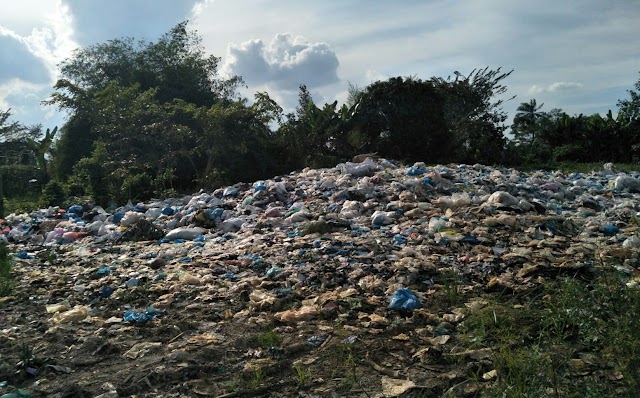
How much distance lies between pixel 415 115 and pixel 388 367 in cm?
1092

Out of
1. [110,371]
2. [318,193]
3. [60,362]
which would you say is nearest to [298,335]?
[110,371]

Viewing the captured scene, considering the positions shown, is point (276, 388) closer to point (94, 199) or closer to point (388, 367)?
point (388, 367)

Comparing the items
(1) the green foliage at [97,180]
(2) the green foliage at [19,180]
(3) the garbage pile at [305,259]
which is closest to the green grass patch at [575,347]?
(3) the garbage pile at [305,259]

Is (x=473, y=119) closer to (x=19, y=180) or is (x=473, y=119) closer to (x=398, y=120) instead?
(x=398, y=120)

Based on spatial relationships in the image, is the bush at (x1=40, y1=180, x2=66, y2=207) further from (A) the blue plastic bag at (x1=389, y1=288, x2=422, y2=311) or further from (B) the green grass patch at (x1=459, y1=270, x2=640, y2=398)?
(B) the green grass patch at (x1=459, y1=270, x2=640, y2=398)

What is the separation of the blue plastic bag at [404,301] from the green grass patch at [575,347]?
0.45 meters

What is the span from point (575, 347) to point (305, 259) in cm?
223

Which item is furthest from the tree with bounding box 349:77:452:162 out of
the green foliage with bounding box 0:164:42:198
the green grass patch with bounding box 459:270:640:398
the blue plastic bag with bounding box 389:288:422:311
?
the green grass patch with bounding box 459:270:640:398

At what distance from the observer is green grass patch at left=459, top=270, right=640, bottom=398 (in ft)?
6.81

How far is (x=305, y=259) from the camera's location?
4359mm

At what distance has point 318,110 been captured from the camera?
13289 mm

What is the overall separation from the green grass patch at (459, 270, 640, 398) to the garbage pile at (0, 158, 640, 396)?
0.36 metres

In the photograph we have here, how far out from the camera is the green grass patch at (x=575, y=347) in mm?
2076

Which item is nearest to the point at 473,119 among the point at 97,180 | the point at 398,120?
the point at 398,120
